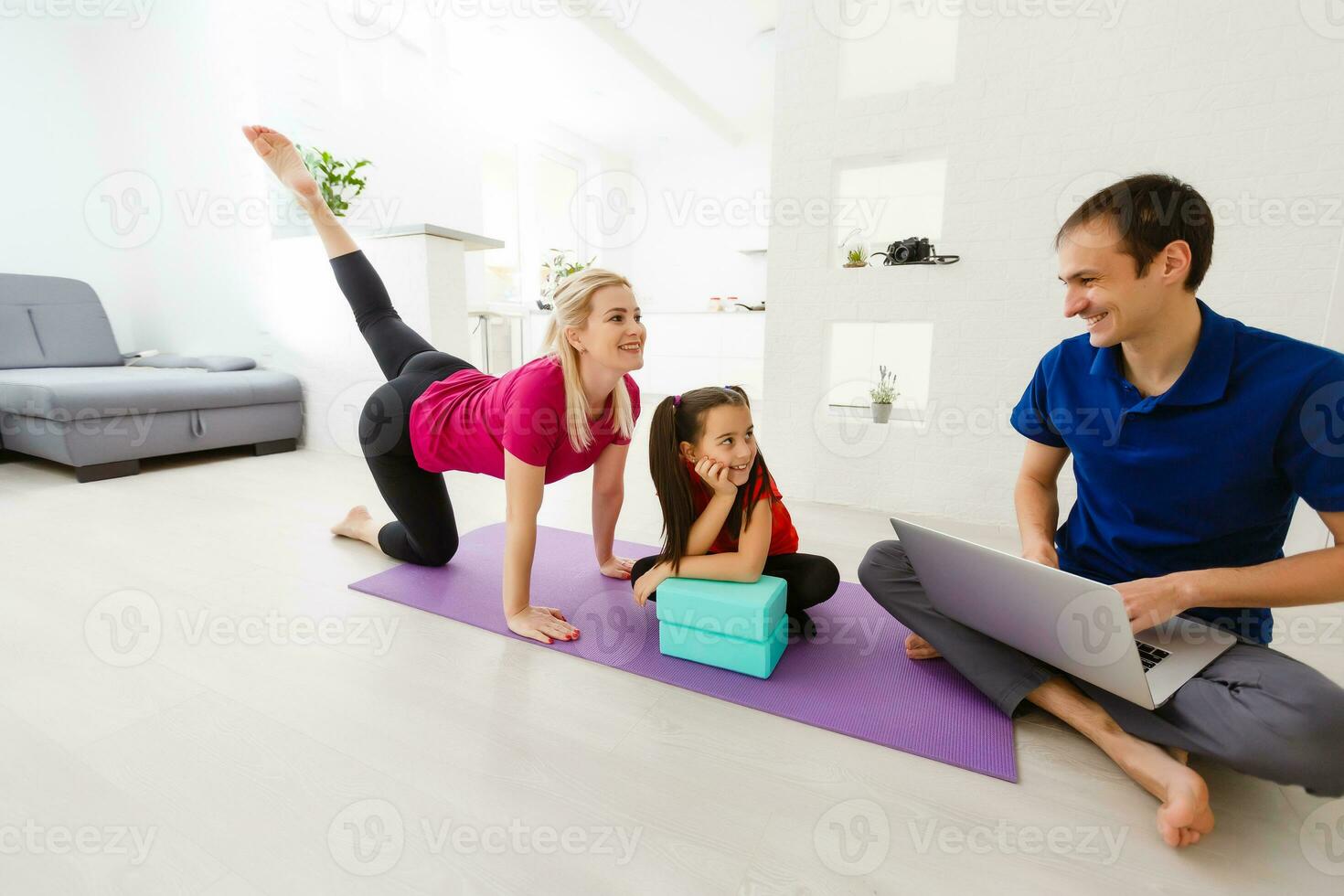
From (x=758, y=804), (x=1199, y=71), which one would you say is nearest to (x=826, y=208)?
(x=1199, y=71)

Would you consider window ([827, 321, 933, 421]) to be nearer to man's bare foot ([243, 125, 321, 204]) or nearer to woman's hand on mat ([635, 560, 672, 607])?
woman's hand on mat ([635, 560, 672, 607])

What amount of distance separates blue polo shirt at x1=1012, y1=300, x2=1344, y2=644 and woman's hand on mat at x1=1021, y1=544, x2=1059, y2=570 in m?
0.07

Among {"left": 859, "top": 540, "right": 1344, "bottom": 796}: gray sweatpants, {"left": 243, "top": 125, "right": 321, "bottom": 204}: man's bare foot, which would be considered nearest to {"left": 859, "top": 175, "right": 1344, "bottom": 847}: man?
{"left": 859, "top": 540, "right": 1344, "bottom": 796}: gray sweatpants

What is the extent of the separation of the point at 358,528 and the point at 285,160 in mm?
1185

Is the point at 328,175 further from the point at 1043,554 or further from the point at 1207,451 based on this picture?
the point at 1207,451

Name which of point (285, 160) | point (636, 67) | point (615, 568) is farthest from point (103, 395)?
point (636, 67)

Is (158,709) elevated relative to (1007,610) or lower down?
lower down

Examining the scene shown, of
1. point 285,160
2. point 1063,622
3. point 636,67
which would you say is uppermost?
point 636,67

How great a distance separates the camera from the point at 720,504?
1266 millimetres

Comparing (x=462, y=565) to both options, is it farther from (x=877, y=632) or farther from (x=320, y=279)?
(x=320, y=279)

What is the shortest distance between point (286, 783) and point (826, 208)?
2.36 meters

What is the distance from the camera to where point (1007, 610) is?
995 mm

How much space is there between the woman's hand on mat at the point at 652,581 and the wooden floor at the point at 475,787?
0.60ft

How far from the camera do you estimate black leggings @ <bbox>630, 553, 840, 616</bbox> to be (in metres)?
1.37
